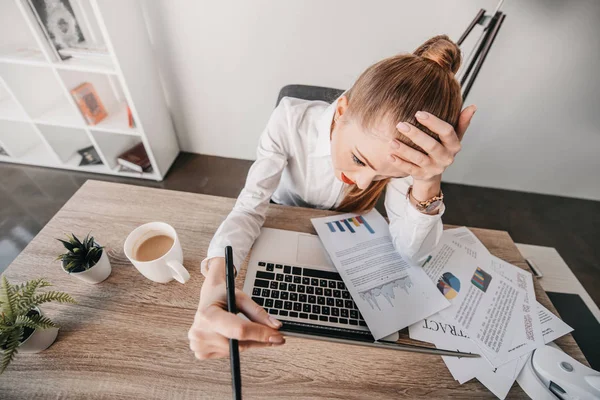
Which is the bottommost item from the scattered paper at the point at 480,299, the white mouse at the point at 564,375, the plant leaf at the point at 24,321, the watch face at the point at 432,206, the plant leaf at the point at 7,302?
the scattered paper at the point at 480,299

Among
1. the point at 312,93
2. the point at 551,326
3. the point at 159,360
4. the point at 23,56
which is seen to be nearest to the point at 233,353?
the point at 159,360

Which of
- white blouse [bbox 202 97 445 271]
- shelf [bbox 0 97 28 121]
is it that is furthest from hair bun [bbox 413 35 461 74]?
shelf [bbox 0 97 28 121]

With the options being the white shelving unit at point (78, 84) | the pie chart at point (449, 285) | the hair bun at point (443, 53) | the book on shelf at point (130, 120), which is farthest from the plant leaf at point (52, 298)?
the book on shelf at point (130, 120)

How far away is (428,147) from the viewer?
577 millimetres

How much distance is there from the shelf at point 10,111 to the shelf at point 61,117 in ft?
0.31

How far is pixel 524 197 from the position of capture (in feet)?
7.07

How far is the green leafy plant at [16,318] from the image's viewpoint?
468 millimetres

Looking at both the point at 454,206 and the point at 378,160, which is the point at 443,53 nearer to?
the point at 378,160

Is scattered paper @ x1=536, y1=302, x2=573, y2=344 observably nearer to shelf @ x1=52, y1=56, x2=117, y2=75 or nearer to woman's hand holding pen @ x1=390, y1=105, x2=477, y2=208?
woman's hand holding pen @ x1=390, y1=105, x2=477, y2=208

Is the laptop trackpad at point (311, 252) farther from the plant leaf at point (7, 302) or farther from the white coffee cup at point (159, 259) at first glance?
the plant leaf at point (7, 302)

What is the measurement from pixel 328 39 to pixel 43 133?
6.22ft

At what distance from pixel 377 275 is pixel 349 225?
0.52 feet

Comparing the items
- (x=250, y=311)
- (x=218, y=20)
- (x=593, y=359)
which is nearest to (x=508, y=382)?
(x=250, y=311)

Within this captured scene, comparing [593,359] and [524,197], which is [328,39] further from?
[524,197]
